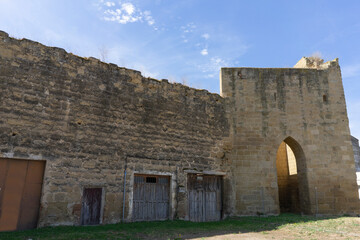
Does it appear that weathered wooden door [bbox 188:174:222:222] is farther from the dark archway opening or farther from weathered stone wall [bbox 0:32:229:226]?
the dark archway opening

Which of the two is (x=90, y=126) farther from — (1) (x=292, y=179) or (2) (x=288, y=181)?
(2) (x=288, y=181)

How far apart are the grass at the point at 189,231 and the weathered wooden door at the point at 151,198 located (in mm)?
493

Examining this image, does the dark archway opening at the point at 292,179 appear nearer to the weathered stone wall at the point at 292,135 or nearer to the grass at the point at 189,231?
the weathered stone wall at the point at 292,135

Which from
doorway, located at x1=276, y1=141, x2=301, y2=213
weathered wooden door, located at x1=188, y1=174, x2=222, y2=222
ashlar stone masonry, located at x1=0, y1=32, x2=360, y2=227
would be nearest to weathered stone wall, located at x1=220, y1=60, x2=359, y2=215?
ashlar stone masonry, located at x1=0, y1=32, x2=360, y2=227

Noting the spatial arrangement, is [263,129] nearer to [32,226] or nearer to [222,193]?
[222,193]

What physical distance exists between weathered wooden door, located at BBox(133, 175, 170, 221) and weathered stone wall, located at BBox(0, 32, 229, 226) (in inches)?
10.4

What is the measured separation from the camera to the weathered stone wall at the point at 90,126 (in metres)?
7.23

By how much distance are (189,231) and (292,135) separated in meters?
6.85

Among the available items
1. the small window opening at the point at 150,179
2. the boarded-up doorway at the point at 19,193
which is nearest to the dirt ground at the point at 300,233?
the small window opening at the point at 150,179

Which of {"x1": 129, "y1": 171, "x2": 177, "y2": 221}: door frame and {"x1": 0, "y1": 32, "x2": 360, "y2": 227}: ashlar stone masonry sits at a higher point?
{"x1": 0, "y1": 32, "x2": 360, "y2": 227}: ashlar stone masonry

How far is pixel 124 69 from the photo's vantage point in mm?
9312

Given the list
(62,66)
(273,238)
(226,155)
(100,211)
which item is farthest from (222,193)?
(62,66)

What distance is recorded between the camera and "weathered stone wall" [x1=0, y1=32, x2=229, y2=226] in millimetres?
7234

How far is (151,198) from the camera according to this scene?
9.26 meters
